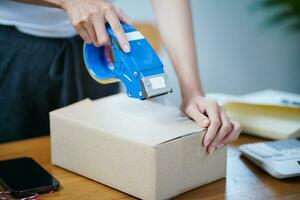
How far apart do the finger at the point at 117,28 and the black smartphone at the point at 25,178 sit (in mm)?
256

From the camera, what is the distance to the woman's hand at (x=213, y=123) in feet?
3.06

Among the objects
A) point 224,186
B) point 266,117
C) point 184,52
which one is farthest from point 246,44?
point 224,186

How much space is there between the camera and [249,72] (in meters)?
2.77

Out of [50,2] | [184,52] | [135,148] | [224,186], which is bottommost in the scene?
[224,186]

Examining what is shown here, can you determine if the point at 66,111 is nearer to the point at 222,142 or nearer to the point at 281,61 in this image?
the point at 222,142

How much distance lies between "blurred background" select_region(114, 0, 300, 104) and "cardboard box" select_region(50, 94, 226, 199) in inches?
52.4

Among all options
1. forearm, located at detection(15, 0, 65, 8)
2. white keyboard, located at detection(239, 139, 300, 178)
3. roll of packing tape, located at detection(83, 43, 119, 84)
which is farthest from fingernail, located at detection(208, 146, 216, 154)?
forearm, located at detection(15, 0, 65, 8)

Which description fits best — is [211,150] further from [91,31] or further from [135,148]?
[91,31]

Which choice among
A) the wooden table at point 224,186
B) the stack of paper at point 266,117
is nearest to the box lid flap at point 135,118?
the wooden table at point 224,186

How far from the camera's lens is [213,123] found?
941 millimetres

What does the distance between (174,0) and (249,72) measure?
168cm

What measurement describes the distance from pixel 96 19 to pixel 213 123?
0.27 metres

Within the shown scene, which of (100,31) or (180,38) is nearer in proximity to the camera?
(100,31)

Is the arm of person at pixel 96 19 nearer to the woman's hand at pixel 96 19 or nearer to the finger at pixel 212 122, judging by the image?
the woman's hand at pixel 96 19
